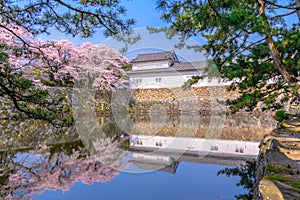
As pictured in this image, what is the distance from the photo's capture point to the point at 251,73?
425 cm

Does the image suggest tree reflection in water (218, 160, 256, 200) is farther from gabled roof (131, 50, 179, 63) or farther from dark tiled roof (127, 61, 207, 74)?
gabled roof (131, 50, 179, 63)

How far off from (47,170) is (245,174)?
9.33 ft

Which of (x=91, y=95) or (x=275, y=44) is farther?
(x=91, y=95)

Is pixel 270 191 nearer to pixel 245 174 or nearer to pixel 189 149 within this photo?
pixel 245 174

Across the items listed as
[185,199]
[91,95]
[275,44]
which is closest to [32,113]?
[185,199]

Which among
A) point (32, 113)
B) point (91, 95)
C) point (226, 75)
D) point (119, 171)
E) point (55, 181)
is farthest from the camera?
point (91, 95)

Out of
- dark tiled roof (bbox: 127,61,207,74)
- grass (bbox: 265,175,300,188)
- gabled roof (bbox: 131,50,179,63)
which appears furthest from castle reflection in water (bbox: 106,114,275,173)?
gabled roof (bbox: 131,50,179,63)

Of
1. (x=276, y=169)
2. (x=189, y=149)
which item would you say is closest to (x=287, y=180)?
(x=276, y=169)

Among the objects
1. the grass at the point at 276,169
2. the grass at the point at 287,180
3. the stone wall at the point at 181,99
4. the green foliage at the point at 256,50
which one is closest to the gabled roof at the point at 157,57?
the stone wall at the point at 181,99

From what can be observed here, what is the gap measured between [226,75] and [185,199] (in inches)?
91.4

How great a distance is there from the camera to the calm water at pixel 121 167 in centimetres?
310

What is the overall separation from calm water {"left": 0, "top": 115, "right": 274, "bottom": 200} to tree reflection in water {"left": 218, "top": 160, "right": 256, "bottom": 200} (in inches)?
1.8

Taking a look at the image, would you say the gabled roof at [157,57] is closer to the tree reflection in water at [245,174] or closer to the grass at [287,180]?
the tree reflection in water at [245,174]

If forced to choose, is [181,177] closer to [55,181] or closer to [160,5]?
[55,181]
